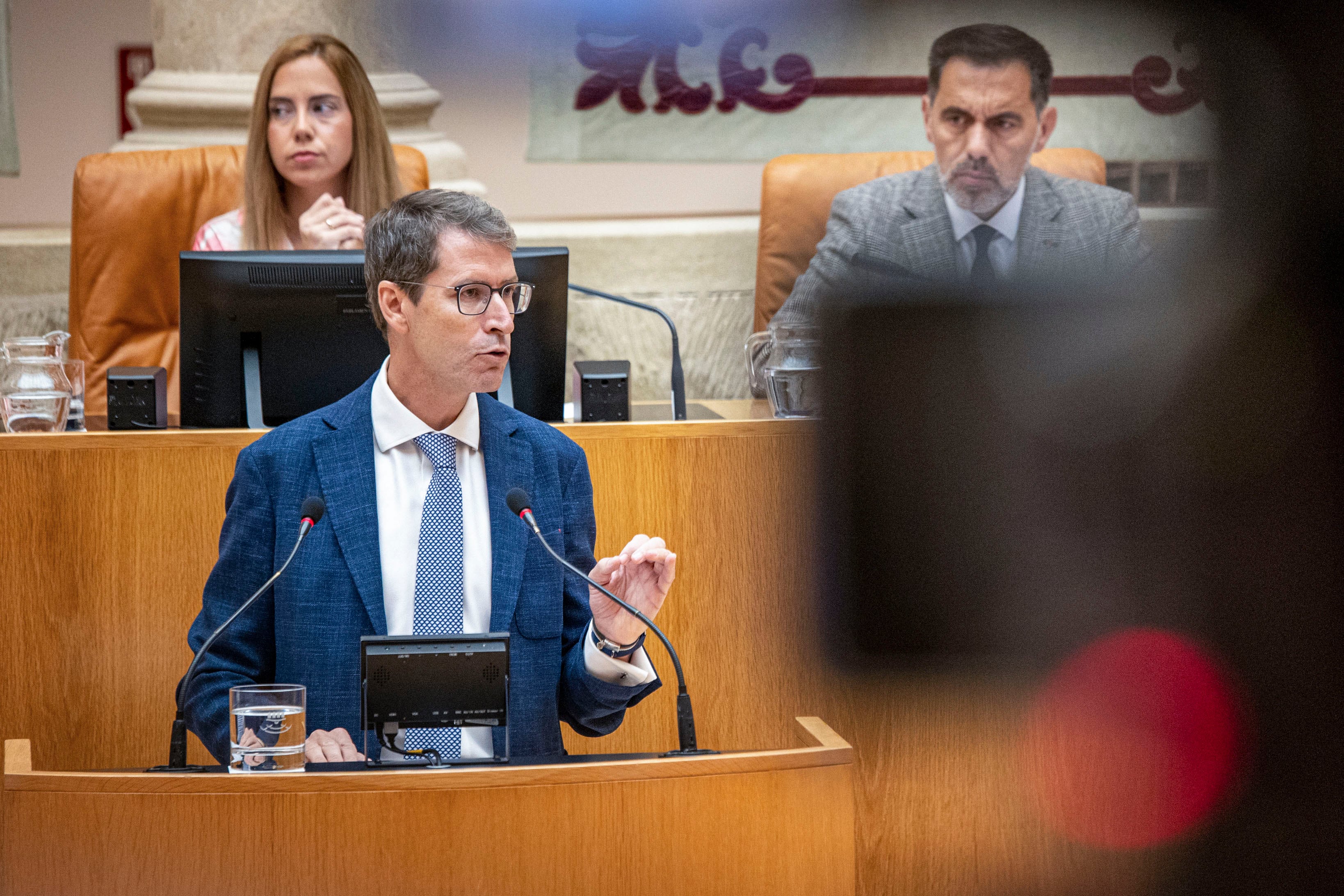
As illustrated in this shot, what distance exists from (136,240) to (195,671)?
1598 mm

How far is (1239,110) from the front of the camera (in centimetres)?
114

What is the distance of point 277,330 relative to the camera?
65.7 inches

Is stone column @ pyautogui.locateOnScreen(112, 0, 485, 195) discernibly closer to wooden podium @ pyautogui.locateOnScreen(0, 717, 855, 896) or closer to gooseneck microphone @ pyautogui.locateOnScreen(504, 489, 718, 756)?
gooseneck microphone @ pyautogui.locateOnScreen(504, 489, 718, 756)

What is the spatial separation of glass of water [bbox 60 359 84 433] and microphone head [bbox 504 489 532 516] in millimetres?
772

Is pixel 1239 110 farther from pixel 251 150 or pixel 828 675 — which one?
pixel 251 150

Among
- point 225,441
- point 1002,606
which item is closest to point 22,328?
point 225,441

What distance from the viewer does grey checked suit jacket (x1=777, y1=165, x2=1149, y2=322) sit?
241cm

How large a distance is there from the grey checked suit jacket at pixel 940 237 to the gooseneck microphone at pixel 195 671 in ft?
4.03

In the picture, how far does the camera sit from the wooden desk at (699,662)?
5.19 feet

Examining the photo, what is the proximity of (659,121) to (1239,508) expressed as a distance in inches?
94.5

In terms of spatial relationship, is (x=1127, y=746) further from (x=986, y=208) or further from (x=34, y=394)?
(x=34, y=394)

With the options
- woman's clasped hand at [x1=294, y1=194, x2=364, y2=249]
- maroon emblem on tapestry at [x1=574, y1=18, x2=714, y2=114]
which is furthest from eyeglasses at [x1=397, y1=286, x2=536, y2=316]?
maroon emblem on tapestry at [x1=574, y1=18, x2=714, y2=114]

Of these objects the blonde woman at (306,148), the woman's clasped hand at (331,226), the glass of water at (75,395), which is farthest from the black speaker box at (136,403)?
the blonde woman at (306,148)

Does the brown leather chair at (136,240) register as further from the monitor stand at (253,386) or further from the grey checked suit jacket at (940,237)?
the monitor stand at (253,386)
